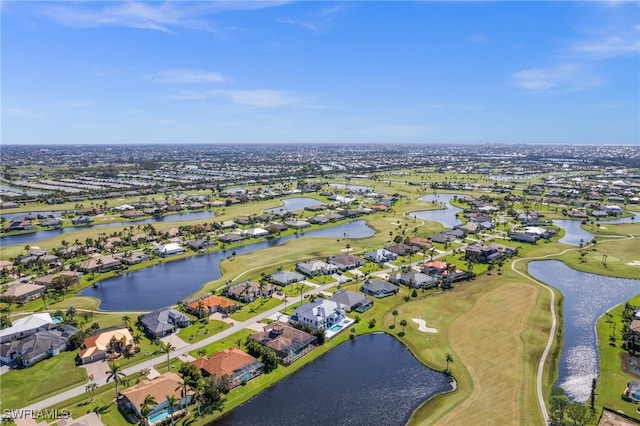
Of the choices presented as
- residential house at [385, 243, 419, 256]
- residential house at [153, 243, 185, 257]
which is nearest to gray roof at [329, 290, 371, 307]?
residential house at [385, 243, 419, 256]

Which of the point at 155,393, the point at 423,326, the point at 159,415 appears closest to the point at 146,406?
the point at 159,415

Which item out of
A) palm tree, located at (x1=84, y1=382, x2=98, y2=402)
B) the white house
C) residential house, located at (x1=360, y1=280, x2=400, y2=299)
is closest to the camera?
palm tree, located at (x1=84, y1=382, x2=98, y2=402)

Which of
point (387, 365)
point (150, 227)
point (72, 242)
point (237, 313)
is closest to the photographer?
point (387, 365)

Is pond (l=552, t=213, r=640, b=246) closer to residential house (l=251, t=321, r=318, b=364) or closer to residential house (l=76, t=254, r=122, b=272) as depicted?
residential house (l=251, t=321, r=318, b=364)

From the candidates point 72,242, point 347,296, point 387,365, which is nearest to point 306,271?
point 347,296

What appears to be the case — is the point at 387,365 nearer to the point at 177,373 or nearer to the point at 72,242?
the point at 177,373

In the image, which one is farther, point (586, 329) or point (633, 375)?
point (586, 329)

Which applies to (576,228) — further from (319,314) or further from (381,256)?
(319,314)

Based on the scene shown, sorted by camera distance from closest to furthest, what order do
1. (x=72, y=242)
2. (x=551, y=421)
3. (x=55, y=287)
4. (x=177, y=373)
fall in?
1. (x=551, y=421)
2. (x=177, y=373)
3. (x=55, y=287)
4. (x=72, y=242)
